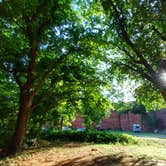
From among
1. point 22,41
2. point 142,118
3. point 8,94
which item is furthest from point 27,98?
point 142,118

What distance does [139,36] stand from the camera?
1409cm

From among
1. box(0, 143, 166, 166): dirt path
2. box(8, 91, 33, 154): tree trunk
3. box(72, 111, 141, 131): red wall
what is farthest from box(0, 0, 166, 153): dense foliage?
box(72, 111, 141, 131): red wall

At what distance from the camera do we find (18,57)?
1609 centimetres

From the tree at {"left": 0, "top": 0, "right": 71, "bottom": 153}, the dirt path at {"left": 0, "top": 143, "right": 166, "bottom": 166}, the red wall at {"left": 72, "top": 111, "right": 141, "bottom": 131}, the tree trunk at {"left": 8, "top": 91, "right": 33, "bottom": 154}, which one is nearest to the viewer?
the dirt path at {"left": 0, "top": 143, "right": 166, "bottom": 166}

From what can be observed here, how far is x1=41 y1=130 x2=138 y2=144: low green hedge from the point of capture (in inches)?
883

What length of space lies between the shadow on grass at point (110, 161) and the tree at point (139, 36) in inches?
105

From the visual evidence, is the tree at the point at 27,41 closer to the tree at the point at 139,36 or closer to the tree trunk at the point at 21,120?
the tree trunk at the point at 21,120

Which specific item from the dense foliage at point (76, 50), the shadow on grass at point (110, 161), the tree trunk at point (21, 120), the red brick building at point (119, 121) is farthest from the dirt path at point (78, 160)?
the red brick building at point (119, 121)

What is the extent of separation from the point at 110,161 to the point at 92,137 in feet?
38.4

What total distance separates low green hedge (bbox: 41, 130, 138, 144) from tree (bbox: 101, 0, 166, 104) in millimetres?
7921

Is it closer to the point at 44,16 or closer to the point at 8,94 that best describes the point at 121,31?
the point at 44,16

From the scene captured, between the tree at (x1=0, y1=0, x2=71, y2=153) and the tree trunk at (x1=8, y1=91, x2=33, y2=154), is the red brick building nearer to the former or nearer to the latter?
the tree trunk at (x1=8, y1=91, x2=33, y2=154)

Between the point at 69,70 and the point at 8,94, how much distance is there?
488 centimetres

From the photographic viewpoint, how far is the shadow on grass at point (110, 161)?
11422 millimetres
